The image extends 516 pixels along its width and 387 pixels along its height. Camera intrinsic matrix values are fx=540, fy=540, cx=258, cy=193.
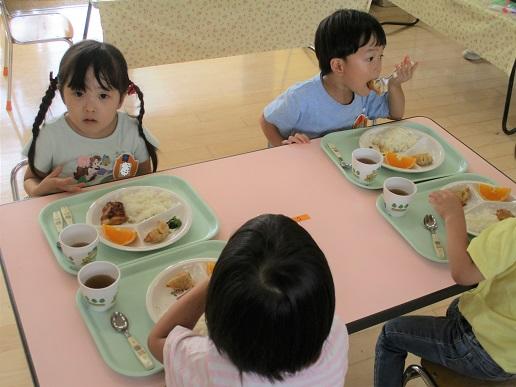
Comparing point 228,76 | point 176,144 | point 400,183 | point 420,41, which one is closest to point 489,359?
point 400,183

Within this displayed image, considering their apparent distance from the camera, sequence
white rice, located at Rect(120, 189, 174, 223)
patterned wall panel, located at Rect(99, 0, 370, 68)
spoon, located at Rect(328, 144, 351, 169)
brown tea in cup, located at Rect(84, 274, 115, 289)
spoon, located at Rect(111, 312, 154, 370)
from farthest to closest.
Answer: patterned wall panel, located at Rect(99, 0, 370, 68)
spoon, located at Rect(328, 144, 351, 169)
white rice, located at Rect(120, 189, 174, 223)
brown tea in cup, located at Rect(84, 274, 115, 289)
spoon, located at Rect(111, 312, 154, 370)

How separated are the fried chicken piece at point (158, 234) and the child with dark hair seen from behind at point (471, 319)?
63 cm

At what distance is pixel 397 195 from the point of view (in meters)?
Result: 1.35

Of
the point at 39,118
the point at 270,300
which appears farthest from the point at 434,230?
the point at 39,118

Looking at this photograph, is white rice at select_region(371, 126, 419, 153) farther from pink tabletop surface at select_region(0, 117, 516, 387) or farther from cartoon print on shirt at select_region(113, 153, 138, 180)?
cartoon print on shirt at select_region(113, 153, 138, 180)

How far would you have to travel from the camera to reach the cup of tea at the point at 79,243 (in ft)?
3.68

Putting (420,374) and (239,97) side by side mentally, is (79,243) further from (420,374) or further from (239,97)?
(239,97)

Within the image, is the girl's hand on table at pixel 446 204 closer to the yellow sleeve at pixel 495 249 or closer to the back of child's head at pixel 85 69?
the yellow sleeve at pixel 495 249

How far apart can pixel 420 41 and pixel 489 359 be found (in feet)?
11.5

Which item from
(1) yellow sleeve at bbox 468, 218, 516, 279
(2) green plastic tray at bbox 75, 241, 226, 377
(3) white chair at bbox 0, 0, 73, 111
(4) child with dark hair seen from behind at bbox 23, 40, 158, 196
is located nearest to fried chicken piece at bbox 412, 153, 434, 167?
(1) yellow sleeve at bbox 468, 218, 516, 279

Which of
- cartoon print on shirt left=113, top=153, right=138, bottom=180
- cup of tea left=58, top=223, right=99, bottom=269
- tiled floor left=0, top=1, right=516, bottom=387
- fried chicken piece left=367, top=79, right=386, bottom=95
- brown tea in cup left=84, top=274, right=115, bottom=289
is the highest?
fried chicken piece left=367, top=79, right=386, bottom=95

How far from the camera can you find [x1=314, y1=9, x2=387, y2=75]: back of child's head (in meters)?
1.75

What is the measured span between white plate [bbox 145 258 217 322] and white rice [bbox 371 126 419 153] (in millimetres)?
741

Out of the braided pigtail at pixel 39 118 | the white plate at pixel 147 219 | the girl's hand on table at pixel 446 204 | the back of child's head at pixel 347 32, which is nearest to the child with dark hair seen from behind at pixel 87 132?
the braided pigtail at pixel 39 118
